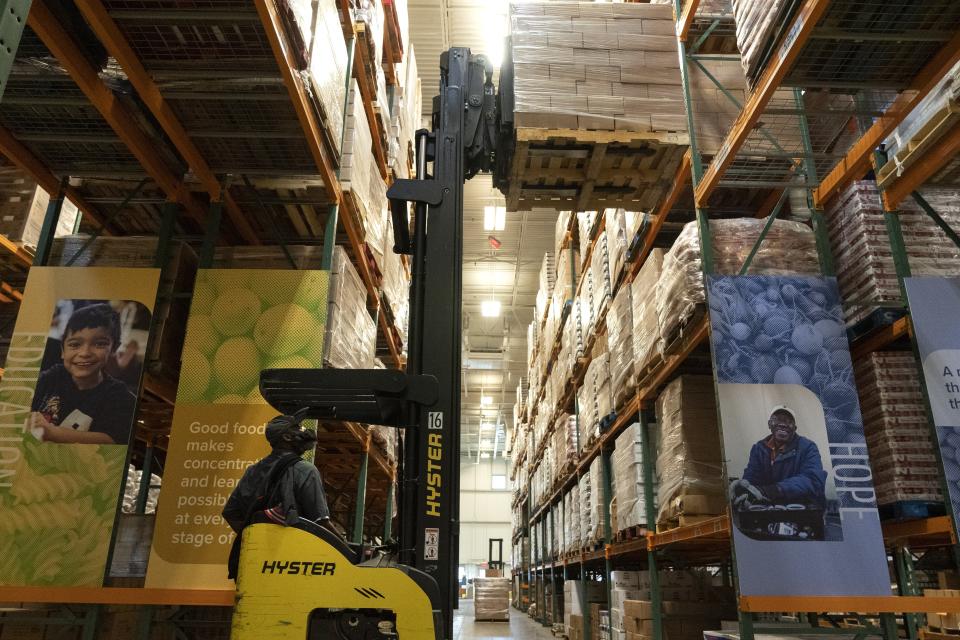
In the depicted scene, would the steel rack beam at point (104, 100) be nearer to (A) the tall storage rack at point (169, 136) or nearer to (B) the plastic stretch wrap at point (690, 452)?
(A) the tall storage rack at point (169, 136)

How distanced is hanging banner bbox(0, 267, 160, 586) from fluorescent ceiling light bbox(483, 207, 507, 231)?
11.2 m

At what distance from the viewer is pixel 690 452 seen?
5.34 m

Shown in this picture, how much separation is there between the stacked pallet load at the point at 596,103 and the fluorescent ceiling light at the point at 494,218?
394 inches

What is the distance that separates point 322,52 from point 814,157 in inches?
153

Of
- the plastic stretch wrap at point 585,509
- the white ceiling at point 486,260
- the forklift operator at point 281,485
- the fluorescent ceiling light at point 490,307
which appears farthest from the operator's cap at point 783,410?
the fluorescent ceiling light at point 490,307

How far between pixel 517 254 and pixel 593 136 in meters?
14.2

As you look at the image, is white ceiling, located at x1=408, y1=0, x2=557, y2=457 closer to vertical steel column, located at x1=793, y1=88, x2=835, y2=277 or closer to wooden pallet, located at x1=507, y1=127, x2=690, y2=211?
wooden pallet, located at x1=507, y1=127, x2=690, y2=211

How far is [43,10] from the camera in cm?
390

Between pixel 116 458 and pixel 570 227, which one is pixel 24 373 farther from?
pixel 570 227

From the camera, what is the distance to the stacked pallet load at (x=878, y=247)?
14.4 feet

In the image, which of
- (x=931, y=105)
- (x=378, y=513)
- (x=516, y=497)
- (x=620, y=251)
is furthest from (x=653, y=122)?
(x=516, y=497)

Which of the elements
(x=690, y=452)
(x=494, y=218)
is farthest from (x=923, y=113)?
(x=494, y=218)

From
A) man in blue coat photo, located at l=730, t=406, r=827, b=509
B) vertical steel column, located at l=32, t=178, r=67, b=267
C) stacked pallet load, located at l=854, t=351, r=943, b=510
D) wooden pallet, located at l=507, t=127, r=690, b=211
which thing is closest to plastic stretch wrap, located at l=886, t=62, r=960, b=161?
stacked pallet load, located at l=854, t=351, r=943, b=510

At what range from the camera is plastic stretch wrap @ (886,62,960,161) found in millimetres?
3795
